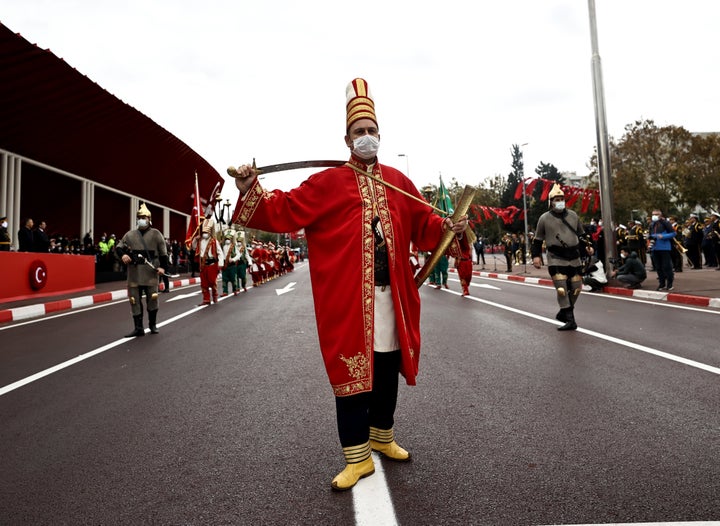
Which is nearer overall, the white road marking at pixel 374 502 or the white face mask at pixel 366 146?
the white road marking at pixel 374 502

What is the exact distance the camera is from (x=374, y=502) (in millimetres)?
2453

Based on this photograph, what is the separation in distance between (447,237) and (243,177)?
1200 millimetres

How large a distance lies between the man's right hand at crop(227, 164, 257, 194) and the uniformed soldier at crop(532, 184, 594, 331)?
5.55m

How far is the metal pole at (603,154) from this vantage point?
1387 cm

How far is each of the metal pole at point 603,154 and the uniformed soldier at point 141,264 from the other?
10725mm

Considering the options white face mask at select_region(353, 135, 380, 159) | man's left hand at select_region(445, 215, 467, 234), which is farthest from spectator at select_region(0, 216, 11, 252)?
man's left hand at select_region(445, 215, 467, 234)

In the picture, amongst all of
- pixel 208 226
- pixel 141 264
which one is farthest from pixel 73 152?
pixel 141 264

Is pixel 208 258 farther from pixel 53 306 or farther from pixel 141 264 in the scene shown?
pixel 141 264

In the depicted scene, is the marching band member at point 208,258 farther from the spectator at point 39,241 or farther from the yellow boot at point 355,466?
the yellow boot at point 355,466

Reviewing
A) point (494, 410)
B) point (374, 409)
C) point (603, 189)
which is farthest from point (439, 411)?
point (603, 189)

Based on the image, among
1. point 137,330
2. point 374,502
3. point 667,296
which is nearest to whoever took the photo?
point 374,502

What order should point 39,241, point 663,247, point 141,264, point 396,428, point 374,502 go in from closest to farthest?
point 374,502 < point 396,428 < point 141,264 < point 663,247 < point 39,241

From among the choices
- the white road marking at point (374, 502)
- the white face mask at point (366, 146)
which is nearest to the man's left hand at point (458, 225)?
the white face mask at point (366, 146)

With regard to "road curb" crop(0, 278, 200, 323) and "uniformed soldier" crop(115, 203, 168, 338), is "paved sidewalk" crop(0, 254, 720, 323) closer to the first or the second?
"road curb" crop(0, 278, 200, 323)
